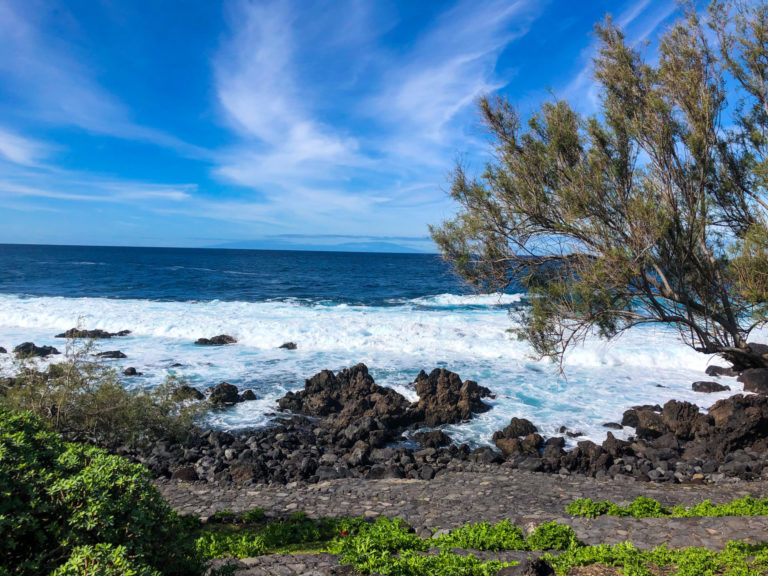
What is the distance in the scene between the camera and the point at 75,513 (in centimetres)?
331

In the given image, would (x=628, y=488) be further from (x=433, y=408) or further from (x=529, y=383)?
(x=529, y=383)

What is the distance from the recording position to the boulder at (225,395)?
15.2 metres

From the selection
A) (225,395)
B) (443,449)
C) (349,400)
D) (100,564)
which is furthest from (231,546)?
(225,395)

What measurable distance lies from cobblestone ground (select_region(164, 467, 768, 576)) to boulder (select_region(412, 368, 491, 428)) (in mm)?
3417

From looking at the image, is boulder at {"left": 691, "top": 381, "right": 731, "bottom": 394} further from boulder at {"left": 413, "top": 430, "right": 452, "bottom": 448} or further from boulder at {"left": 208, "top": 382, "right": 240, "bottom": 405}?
boulder at {"left": 208, "top": 382, "right": 240, "bottom": 405}

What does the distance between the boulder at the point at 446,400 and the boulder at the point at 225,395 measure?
5.83m

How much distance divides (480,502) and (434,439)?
3991 mm

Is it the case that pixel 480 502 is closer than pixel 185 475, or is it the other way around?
pixel 480 502

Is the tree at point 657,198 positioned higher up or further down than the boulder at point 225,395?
higher up

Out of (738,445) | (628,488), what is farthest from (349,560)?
(738,445)

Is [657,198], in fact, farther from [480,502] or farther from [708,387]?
[708,387]

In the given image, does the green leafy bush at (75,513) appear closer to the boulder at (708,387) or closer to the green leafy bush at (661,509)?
the green leafy bush at (661,509)

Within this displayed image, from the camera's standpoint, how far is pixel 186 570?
145 inches

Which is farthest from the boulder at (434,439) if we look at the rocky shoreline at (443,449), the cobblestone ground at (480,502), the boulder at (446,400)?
the cobblestone ground at (480,502)
